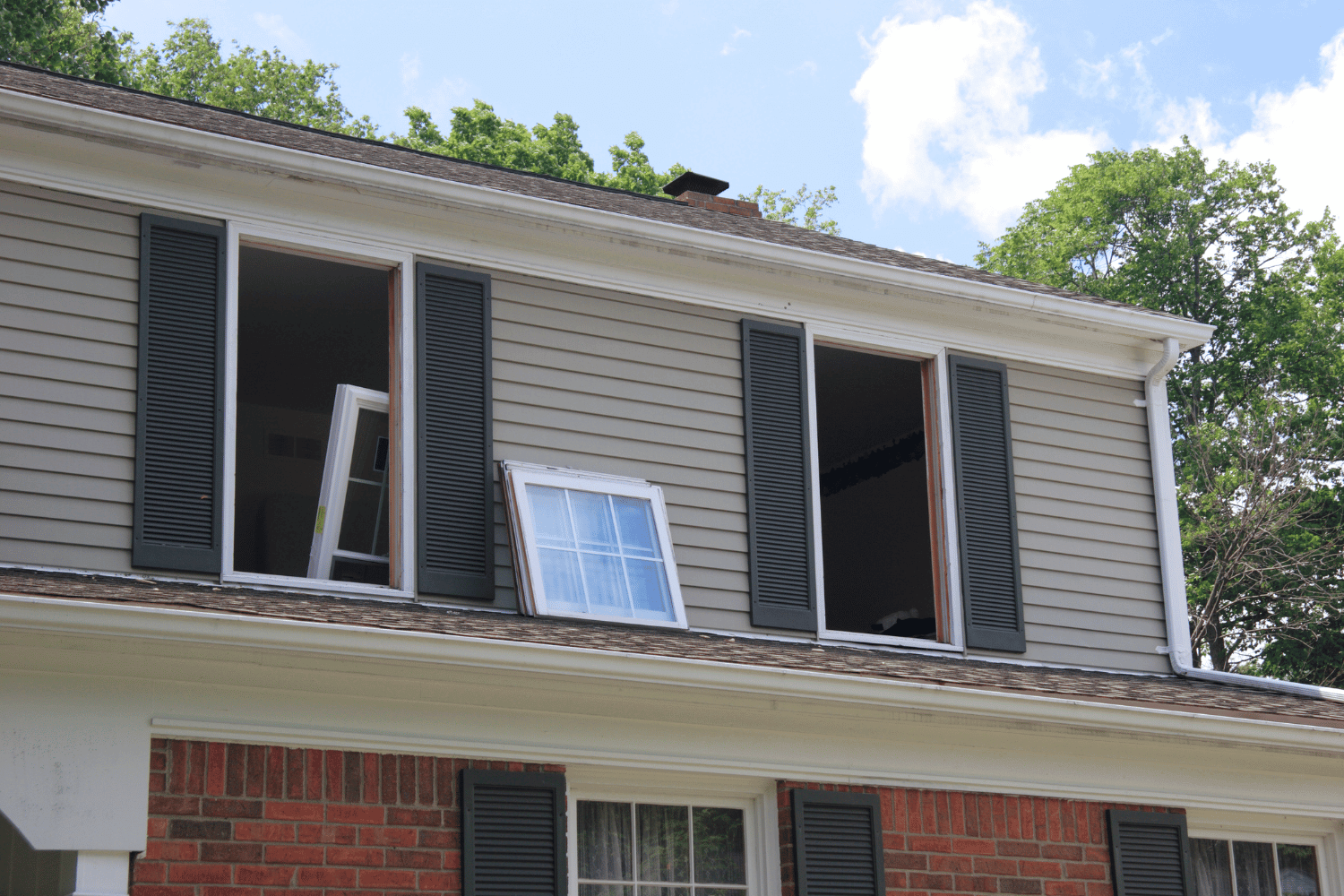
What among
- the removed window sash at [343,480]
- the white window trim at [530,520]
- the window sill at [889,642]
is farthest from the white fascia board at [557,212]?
the window sill at [889,642]

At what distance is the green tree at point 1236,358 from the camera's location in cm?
2109

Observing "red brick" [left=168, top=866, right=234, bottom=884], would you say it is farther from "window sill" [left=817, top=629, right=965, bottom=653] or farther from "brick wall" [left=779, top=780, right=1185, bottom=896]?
"window sill" [left=817, top=629, right=965, bottom=653]

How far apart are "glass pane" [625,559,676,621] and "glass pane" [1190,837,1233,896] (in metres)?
2.94

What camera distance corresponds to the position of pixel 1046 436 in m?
8.72

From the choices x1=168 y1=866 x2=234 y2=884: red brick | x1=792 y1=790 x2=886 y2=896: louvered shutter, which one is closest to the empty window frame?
x1=168 y1=866 x2=234 y2=884: red brick

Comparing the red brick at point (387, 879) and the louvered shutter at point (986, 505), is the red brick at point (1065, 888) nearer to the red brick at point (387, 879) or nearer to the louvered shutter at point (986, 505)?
the louvered shutter at point (986, 505)

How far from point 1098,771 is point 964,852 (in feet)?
2.74

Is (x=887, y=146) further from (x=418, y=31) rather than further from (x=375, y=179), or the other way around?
(x=375, y=179)

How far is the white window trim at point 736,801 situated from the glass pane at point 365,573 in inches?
63.3

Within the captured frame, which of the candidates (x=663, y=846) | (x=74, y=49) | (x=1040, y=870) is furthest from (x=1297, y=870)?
(x=74, y=49)

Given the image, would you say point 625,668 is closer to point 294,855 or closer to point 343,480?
point 294,855

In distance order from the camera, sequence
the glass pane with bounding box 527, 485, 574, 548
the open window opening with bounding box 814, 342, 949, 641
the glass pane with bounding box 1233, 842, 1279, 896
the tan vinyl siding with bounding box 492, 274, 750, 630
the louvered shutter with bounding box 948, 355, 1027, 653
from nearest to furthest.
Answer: the glass pane with bounding box 527, 485, 574, 548
the tan vinyl siding with bounding box 492, 274, 750, 630
the glass pane with bounding box 1233, 842, 1279, 896
the louvered shutter with bounding box 948, 355, 1027, 653
the open window opening with bounding box 814, 342, 949, 641

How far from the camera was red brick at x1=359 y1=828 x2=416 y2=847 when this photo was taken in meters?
5.59

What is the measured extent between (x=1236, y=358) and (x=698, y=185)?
17.2 metres
